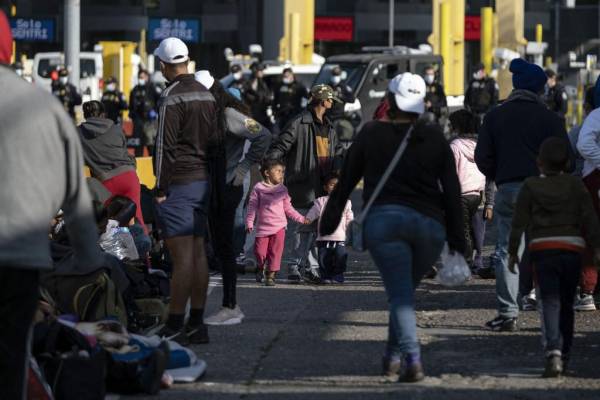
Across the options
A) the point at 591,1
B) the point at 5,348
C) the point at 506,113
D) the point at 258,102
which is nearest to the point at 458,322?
the point at 506,113

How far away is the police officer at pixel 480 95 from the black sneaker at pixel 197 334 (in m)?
22.9

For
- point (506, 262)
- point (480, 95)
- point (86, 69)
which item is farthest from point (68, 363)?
point (86, 69)

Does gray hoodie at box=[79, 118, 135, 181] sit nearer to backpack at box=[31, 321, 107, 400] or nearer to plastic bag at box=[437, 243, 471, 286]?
plastic bag at box=[437, 243, 471, 286]

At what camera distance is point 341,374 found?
8688 mm

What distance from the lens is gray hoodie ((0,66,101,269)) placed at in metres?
5.50

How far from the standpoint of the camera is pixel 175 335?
31.1 feet

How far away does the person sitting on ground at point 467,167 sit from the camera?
44.8ft

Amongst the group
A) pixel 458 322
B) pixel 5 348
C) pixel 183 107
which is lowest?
pixel 458 322

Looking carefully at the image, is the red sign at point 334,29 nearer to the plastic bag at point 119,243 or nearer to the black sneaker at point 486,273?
the black sneaker at point 486,273

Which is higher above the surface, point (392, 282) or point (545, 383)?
point (392, 282)

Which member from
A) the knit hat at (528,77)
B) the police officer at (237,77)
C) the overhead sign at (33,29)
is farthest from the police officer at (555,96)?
the overhead sign at (33,29)

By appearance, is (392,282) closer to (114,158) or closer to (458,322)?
(458,322)

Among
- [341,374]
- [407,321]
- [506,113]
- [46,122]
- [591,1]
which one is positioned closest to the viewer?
[46,122]

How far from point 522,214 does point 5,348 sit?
3.87 m
